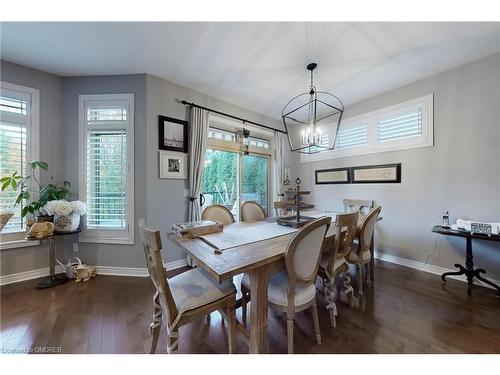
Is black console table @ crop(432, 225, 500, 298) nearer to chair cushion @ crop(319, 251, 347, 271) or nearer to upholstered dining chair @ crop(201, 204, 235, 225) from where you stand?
chair cushion @ crop(319, 251, 347, 271)

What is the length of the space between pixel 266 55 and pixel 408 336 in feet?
10.2

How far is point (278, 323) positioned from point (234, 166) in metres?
2.83

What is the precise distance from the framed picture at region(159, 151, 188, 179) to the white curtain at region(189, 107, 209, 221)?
0.11m

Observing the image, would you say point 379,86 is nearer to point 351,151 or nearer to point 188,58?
point 351,151

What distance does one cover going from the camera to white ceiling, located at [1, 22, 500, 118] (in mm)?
1917

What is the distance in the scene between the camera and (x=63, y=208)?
7.94ft

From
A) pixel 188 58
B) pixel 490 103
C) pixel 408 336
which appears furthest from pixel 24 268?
pixel 490 103

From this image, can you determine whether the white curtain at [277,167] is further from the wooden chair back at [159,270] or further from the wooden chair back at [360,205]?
the wooden chair back at [159,270]

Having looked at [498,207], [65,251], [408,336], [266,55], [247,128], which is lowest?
[408,336]

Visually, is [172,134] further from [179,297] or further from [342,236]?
[342,236]

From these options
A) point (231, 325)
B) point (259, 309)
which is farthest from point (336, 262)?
point (231, 325)

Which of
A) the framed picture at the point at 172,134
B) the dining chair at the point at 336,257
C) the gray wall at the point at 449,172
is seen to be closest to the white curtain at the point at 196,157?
the framed picture at the point at 172,134

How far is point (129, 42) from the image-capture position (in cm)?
212
